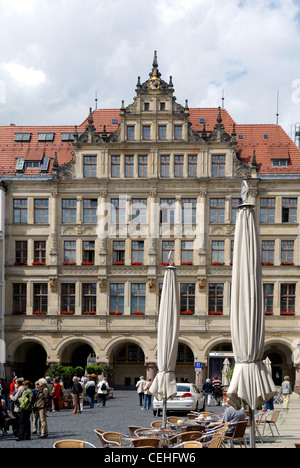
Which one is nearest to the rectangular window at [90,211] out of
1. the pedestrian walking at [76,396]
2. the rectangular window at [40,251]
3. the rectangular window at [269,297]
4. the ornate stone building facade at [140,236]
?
the ornate stone building facade at [140,236]

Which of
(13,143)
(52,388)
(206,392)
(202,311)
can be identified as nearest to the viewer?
(52,388)

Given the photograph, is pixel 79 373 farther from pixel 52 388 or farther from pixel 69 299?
pixel 52 388

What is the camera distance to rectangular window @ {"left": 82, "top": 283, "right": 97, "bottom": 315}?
52528 mm

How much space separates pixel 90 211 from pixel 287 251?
1257cm

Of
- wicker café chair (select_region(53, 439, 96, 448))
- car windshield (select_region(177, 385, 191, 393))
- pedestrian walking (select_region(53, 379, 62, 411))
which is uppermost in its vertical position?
wicker café chair (select_region(53, 439, 96, 448))

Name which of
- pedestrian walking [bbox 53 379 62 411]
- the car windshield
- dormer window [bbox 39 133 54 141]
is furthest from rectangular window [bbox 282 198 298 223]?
pedestrian walking [bbox 53 379 62 411]

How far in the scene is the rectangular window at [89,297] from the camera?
5253 cm

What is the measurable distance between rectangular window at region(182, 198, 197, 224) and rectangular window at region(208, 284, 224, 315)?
4.35 meters

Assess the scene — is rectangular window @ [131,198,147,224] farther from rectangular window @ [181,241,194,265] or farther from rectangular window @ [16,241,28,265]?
rectangular window @ [16,241,28,265]

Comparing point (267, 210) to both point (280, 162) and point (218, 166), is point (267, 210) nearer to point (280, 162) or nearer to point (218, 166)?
point (280, 162)

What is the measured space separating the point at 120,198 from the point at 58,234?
4523mm

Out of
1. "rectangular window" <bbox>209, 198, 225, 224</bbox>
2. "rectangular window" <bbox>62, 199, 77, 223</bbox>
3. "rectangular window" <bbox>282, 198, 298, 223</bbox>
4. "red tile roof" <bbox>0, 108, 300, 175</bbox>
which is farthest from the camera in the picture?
"red tile roof" <bbox>0, 108, 300, 175</bbox>

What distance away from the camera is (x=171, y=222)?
52.5 m

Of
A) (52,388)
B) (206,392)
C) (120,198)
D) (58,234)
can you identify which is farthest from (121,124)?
(52,388)
